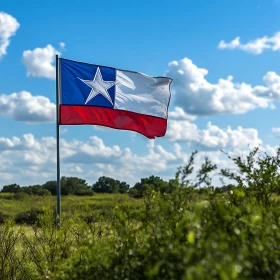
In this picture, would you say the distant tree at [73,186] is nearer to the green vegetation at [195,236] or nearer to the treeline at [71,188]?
the treeline at [71,188]

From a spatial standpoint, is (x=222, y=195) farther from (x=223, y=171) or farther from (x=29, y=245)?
(x=29, y=245)

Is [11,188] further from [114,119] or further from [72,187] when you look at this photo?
[114,119]

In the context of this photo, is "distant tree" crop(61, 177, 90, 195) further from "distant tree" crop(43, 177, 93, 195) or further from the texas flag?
the texas flag

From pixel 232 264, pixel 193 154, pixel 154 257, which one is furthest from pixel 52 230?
pixel 232 264

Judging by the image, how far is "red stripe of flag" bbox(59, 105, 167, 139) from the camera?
522 inches

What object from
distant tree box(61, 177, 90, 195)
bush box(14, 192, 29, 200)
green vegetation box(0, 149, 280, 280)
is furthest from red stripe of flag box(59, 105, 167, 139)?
distant tree box(61, 177, 90, 195)

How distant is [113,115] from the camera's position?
1409cm

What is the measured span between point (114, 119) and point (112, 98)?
56 centimetres

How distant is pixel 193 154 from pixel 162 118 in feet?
32.0

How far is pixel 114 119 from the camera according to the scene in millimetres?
14047

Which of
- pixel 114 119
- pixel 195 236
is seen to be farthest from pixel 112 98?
pixel 195 236

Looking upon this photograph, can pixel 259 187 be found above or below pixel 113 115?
below

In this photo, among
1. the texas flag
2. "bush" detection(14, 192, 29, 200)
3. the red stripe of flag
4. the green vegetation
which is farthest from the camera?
"bush" detection(14, 192, 29, 200)

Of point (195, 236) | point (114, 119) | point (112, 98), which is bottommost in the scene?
point (195, 236)
